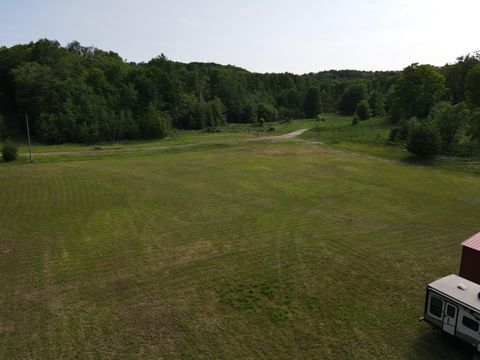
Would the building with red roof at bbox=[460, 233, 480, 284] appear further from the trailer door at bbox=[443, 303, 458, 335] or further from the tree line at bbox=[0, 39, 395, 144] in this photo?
the tree line at bbox=[0, 39, 395, 144]

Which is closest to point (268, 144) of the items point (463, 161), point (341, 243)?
point (463, 161)

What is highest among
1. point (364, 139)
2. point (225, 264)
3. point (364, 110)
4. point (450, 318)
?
point (364, 110)

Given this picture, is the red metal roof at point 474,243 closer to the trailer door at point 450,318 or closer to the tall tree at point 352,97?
the trailer door at point 450,318

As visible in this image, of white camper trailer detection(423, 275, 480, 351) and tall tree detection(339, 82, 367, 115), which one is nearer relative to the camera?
white camper trailer detection(423, 275, 480, 351)

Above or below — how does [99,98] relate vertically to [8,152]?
above

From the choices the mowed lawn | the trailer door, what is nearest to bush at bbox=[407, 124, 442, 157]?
the mowed lawn

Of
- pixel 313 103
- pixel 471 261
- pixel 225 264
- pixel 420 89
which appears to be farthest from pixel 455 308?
pixel 313 103

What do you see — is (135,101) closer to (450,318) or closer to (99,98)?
(99,98)

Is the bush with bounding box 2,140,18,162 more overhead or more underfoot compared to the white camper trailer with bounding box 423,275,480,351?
more overhead
